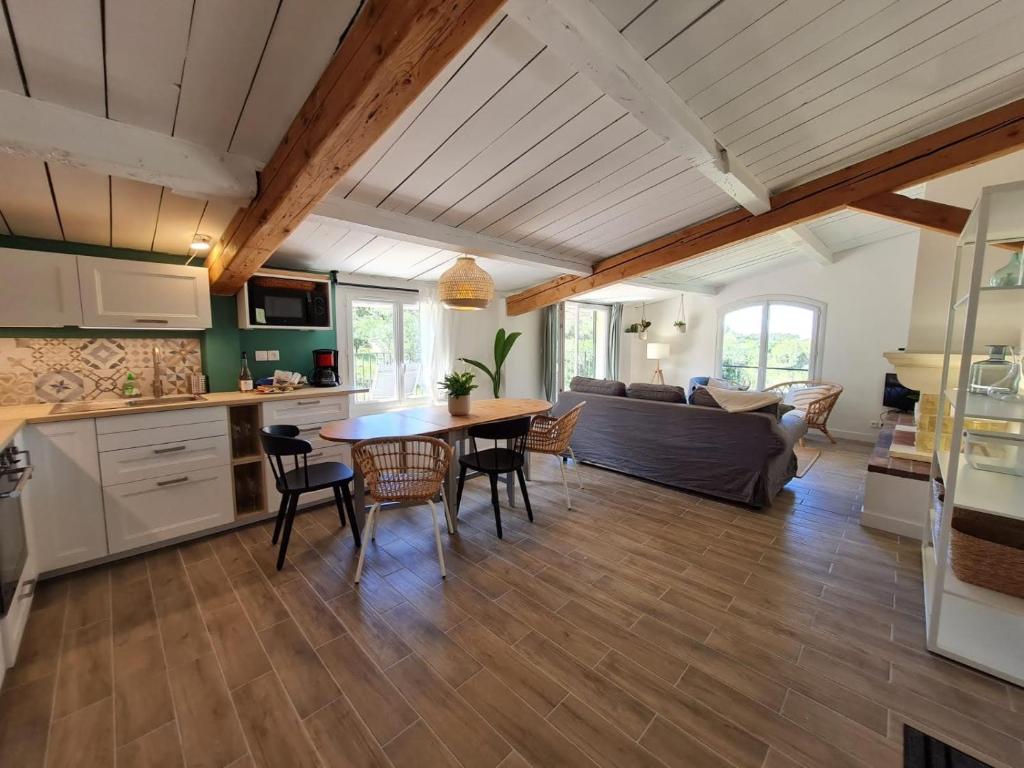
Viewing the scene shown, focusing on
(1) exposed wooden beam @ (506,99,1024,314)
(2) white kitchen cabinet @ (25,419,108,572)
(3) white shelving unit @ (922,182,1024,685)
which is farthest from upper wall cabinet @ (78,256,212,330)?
(3) white shelving unit @ (922,182,1024,685)

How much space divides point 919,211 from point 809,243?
2049 millimetres

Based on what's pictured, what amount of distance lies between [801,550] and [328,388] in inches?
143

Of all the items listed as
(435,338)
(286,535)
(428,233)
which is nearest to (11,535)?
(286,535)

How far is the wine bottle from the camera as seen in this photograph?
3.15 meters

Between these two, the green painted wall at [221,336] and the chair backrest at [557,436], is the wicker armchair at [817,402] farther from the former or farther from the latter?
the green painted wall at [221,336]

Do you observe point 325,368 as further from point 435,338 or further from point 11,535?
point 11,535

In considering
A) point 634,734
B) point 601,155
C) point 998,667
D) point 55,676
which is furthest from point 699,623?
point 55,676

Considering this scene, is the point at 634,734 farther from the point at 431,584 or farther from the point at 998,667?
the point at 998,667

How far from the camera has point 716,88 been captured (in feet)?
6.20

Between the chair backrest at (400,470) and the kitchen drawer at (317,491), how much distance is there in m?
0.90

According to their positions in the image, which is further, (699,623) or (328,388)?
(328,388)

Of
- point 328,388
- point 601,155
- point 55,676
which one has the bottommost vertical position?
point 55,676

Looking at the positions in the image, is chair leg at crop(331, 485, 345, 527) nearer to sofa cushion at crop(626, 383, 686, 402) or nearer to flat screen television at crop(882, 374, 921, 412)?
sofa cushion at crop(626, 383, 686, 402)

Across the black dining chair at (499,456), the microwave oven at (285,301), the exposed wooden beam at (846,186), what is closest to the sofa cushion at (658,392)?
the exposed wooden beam at (846,186)
